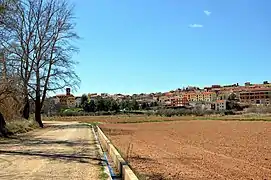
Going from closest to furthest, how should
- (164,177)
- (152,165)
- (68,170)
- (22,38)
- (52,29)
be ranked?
1. (164,177)
2. (68,170)
3. (152,165)
4. (22,38)
5. (52,29)

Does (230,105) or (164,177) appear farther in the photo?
(230,105)

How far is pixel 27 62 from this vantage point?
4647 centimetres

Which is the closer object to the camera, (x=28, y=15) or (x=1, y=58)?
(x=1, y=58)

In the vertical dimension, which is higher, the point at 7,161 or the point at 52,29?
the point at 52,29

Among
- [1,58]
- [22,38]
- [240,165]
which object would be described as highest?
[22,38]

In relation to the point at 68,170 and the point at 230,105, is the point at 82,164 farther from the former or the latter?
the point at 230,105

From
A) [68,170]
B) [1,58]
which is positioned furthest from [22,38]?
[68,170]

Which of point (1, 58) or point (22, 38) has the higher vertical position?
point (22, 38)

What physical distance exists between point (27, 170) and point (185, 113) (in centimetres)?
11169

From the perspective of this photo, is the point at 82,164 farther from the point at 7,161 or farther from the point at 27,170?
the point at 7,161

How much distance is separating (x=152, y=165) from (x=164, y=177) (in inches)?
104

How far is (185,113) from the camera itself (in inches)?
4818

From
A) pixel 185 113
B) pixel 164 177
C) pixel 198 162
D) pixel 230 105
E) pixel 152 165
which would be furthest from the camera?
pixel 230 105

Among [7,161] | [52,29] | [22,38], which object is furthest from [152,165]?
[52,29]
